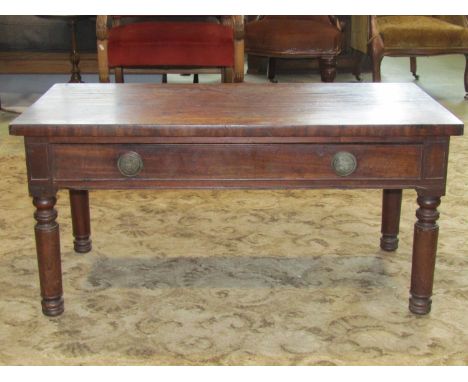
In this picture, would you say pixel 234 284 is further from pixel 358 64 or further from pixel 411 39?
pixel 358 64

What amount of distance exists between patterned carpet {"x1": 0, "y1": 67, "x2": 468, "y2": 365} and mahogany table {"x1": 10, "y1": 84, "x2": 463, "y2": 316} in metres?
0.25

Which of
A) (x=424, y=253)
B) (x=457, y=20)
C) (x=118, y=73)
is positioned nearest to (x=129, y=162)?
(x=424, y=253)

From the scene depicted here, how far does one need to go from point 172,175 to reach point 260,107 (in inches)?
15.8

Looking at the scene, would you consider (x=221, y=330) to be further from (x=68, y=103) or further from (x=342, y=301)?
(x=68, y=103)

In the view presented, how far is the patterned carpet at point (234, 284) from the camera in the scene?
232 cm

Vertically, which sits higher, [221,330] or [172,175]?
[172,175]

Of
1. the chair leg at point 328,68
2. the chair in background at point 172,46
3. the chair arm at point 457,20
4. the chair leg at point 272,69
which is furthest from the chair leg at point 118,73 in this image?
the chair arm at point 457,20

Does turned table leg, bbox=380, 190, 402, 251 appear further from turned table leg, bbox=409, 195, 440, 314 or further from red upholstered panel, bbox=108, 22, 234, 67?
red upholstered panel, bbox=108, 22, 234, 67

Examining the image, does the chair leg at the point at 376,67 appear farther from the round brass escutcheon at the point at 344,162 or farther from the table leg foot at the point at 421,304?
the round brass escutcheon at the point at 344,162

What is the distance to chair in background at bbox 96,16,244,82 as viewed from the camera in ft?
14.6

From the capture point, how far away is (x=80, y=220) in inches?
119

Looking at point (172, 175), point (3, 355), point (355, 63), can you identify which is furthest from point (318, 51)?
point (3, 355)

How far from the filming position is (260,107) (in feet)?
8.20

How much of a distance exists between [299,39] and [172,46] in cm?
109
